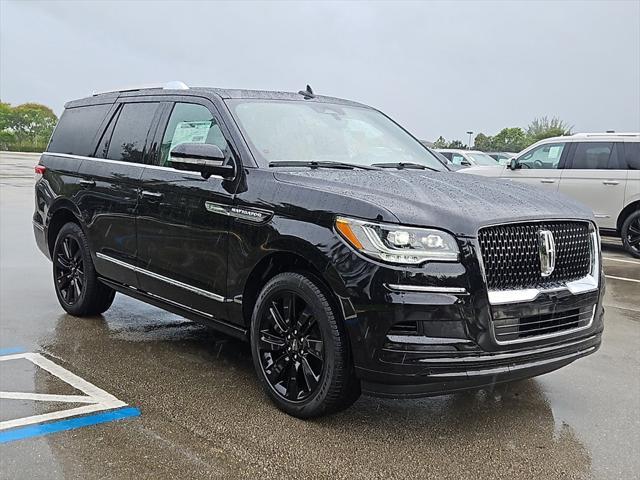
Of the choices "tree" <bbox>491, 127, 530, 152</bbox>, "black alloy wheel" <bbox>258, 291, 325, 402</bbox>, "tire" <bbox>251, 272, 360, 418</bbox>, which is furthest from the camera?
"tree" <bbox>491, 127, 530, 152</bbox>

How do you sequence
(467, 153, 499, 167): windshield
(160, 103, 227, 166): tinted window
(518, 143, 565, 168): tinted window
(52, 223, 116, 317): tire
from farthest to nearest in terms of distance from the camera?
(467, 153, 499, 167): windshield < (518, 143, 565, 168): tinted window < (52, 223, 116, 317): tire < (160, 103, 227, 166): tinted window

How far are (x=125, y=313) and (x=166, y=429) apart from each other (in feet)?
8.89

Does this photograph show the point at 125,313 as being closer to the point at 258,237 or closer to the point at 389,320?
the point at 258,237

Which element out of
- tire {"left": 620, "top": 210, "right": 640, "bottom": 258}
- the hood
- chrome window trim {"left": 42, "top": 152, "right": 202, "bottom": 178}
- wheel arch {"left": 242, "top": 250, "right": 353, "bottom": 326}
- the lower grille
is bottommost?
tire {"left": 620, "top": 210, "right": 640, "bottom": 258}

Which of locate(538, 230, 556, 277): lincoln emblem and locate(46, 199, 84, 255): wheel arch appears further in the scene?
locate(46, 199, 84, 255): wheel arch

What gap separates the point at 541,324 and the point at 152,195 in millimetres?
2800

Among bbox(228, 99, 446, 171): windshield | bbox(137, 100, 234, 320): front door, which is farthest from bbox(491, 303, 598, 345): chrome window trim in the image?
bbox(137, 100, 234, 320): front door

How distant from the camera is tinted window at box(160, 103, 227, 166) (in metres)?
4.52

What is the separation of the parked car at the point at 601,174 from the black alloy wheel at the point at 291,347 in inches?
319

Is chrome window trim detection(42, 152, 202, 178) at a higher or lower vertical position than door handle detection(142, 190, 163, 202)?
higher

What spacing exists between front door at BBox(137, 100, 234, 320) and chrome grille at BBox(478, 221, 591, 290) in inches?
64.5

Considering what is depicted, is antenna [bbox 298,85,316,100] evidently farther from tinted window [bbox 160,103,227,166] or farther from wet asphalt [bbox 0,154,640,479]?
wet asphalt [bbox 0,154,640,479]

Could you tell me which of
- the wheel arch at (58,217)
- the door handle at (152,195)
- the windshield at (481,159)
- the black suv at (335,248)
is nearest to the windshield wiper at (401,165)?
the black suv at (335,248)

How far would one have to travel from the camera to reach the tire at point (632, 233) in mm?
10992
